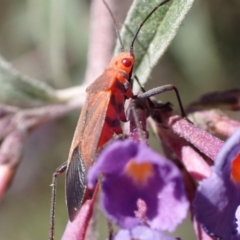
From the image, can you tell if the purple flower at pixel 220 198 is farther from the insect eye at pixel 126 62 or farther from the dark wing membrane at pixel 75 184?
the insect eye at pixel 126 62

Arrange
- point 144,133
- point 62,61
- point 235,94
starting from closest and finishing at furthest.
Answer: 1. point 144,133
2. point 235,94
3. point 62,61

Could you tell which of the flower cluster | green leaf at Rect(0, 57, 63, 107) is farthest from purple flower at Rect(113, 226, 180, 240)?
green leaf at Rect(0, 57, 63, 107)

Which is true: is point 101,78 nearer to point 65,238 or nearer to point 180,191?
point 65,238

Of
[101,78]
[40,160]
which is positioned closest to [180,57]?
[40,160]

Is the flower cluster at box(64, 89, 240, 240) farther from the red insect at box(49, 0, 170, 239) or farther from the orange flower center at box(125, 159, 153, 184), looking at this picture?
the red insect at box(49, 0, 170, 239)

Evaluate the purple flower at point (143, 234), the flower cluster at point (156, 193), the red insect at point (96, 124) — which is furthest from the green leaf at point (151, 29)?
the purple flower at point (143, 234)

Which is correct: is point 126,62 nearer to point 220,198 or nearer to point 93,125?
point 93,125
